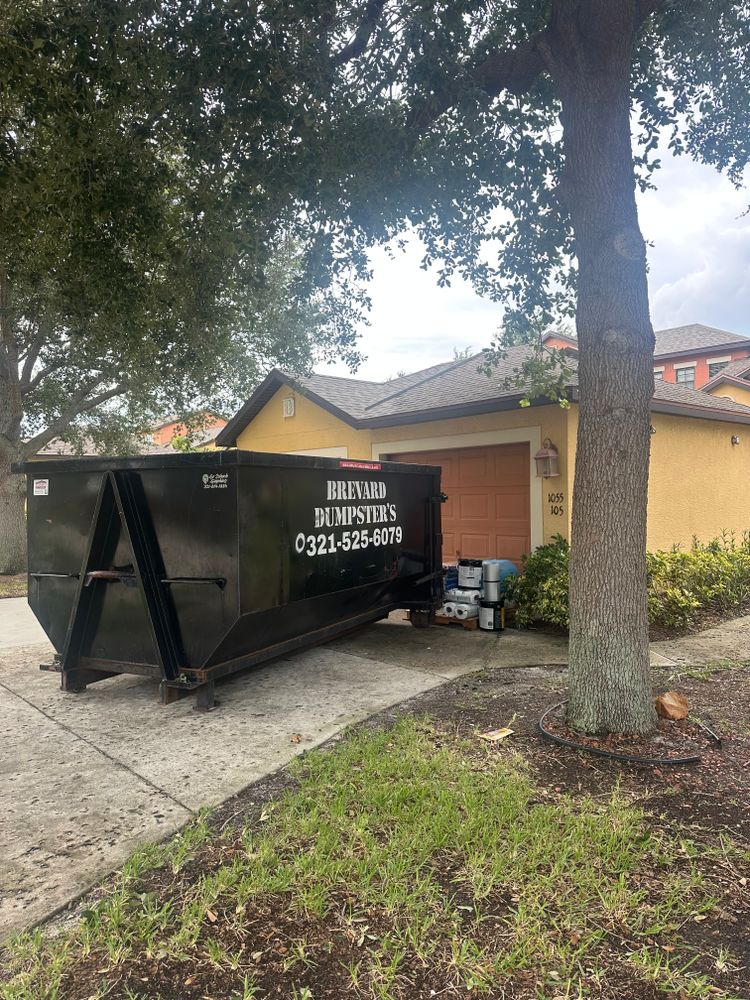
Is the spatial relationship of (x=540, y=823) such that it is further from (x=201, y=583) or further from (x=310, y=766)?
(x=201, y=583)

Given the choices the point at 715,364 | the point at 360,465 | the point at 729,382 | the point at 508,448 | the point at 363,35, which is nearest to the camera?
the point at 363,35

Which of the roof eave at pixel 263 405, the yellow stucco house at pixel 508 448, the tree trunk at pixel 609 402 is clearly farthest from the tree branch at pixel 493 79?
the roof eave at pixel 263 405

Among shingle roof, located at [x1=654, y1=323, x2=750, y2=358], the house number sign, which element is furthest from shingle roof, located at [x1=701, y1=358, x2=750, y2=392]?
the house number sign

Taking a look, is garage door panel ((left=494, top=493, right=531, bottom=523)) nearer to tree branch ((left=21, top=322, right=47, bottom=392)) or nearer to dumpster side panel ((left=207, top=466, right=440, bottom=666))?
dumpster side panel ((left=207, top=466, right=440, bottom=666))

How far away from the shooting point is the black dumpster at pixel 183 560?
476 centimetres

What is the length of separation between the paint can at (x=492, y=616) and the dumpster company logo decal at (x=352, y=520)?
1.57 meters

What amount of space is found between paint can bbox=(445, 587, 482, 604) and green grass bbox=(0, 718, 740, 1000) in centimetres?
448

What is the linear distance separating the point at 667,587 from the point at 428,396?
16.9ft

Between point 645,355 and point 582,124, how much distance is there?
1644mm

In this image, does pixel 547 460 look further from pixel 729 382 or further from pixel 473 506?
pixel 729 382

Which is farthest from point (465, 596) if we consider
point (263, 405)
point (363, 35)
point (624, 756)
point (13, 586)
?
point (13, 586)

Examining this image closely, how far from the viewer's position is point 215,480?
4734 mm

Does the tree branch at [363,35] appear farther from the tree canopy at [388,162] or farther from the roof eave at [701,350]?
the roof eave at [701,350]

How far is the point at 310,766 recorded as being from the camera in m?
3.88
